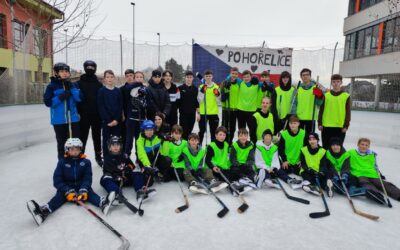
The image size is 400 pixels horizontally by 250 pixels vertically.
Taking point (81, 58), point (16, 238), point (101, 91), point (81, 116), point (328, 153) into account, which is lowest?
point (16, 238)

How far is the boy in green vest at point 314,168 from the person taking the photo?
10.3 feet

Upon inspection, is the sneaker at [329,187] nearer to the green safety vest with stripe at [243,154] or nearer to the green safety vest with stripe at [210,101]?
the green safety vest with stripe at [243,154]

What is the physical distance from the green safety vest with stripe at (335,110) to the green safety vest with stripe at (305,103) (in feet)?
0.64

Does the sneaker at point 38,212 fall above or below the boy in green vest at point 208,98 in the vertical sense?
below

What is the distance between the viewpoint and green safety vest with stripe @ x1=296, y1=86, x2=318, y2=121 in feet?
13.1

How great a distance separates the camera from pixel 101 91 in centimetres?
356

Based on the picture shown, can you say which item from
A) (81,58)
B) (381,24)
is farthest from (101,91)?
(381,24)

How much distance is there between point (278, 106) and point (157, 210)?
7.92 feet

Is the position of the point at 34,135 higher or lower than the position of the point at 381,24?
lower

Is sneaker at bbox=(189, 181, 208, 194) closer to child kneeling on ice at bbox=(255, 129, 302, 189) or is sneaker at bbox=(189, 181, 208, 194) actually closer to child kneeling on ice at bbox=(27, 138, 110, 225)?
child kneeling on ice at bbox=(255, 129, 302, 189)

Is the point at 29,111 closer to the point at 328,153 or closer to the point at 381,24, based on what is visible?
the point at 328,153

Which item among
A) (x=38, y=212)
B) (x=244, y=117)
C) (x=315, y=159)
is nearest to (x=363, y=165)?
(x=315, y=159)

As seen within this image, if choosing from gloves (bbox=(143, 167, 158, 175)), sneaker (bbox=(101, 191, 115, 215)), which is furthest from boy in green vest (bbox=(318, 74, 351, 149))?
sneaker (bbox=(101, 191, 115, 215))

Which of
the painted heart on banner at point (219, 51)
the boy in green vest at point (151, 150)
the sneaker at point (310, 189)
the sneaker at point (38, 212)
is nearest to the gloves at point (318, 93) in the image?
the sneaker at point (310, 189)
